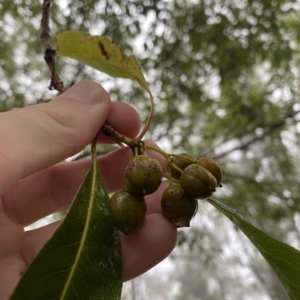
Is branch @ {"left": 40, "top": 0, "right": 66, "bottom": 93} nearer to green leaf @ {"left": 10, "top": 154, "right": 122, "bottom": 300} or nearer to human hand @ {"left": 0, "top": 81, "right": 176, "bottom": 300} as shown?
human hand @ {"left": 0, "top": 81, "right": 176, "bottom": 300}

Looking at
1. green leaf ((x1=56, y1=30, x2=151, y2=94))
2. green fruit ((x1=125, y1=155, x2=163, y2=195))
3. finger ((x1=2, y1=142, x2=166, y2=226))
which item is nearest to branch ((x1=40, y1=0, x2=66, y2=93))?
green leaf ((x1=56, y1=30, x2=151, y2=94))

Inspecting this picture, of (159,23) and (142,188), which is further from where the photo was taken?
(159,23)

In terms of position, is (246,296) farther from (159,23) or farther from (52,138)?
(52,138)

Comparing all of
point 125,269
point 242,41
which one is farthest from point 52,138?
point 242,41

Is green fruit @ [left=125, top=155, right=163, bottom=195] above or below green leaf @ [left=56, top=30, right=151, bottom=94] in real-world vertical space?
below

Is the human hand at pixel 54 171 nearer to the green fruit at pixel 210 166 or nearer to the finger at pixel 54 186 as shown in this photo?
the finger at pixel 54 186

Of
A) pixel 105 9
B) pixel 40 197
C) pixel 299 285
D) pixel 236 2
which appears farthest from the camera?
pixel 236 2

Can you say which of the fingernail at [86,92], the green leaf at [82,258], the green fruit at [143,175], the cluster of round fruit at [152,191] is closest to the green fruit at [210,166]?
the cluster of round fruit at [152,191]

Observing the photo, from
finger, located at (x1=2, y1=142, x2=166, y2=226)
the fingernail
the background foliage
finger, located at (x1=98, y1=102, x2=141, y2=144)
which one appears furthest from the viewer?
the background foliage
